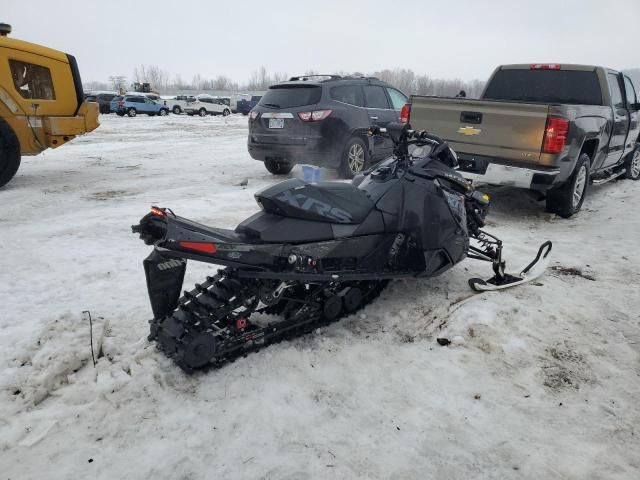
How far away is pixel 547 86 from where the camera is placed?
7812 mm

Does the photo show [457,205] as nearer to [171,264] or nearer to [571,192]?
[171,264]

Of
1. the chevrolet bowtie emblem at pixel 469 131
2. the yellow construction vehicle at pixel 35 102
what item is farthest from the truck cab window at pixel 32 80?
the chevrolet bowtie emblem at pixel 469 131

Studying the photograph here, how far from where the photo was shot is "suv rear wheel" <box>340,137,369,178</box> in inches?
329

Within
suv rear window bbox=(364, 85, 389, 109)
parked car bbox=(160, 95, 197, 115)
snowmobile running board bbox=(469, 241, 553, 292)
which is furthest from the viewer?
parked car bbox=(160, 95, 197, 115)

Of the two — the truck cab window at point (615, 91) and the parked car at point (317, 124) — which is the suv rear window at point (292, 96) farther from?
the truck cab window at point (615, 91)

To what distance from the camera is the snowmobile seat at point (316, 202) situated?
2936 mm

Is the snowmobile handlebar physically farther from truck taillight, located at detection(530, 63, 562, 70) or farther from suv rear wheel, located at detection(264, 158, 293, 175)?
suv rear wheel, located at detection(264, 158, 293, 175)

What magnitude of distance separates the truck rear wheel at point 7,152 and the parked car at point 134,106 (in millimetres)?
25187

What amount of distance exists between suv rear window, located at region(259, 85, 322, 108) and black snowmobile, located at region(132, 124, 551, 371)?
4.61 metres

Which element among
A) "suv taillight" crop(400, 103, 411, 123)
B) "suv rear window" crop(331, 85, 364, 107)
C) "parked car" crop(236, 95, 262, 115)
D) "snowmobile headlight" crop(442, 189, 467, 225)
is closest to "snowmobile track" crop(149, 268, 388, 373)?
"snowmobile headlight" crop(442, 189, 467, 225)

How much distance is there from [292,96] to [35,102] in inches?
182

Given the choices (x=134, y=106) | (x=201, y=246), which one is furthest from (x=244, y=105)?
(x=201, y=246)

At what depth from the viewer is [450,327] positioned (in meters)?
3.46

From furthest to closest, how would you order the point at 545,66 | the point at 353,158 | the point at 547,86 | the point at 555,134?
the point at 353,158 < the point at 547,86 < the point at 545,66 < the point at 555,134
